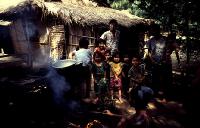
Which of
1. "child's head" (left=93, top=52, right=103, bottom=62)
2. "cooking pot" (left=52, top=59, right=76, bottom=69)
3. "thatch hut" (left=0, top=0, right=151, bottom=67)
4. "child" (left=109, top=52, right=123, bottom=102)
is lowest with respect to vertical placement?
"child" (left=109, top=52, right=123, bottom=102)

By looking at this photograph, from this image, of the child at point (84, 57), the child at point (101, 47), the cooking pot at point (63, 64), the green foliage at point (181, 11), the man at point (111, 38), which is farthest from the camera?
the green foliage at point (181, 11)

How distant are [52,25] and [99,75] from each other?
477 centimetres

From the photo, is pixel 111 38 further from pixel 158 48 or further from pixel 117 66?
pixel 158 48

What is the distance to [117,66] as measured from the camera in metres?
8.74

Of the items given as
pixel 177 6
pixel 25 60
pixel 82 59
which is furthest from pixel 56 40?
pixel 177 6

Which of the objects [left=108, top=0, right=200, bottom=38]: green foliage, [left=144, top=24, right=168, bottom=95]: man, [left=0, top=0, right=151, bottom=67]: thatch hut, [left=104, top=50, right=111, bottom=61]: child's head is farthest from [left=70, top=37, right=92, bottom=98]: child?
[left=108, top=0, right=200, bottom=38]: green foliage

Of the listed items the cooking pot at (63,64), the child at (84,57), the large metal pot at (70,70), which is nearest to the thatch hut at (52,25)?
the child at (84,57)

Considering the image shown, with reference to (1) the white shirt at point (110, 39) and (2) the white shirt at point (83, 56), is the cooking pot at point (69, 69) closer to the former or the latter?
(2) the white shirt at point (83, 56)

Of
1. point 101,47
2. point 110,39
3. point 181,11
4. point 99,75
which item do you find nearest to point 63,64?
point 99,75

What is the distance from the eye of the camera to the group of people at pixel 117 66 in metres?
8.09

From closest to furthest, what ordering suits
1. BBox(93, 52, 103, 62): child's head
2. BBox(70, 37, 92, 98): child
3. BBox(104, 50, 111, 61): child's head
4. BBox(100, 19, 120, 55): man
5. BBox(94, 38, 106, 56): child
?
BBox(70, 37, 92, 98): child < BBox(93, 52, 103, 62): child's head < BBox(94, 38, 106, 56): child < BBox(104, 50, 111, 61): child's head < BBox(100, 19, 120, 55): man

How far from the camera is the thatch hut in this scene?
11180 mm

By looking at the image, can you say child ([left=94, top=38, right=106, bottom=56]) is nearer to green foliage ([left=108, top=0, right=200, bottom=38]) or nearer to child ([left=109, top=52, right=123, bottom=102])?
child ([left=109, top=52, right=123, bottom=102])

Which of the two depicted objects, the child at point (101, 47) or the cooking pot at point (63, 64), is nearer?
the cooking pot at point (63, 64)
